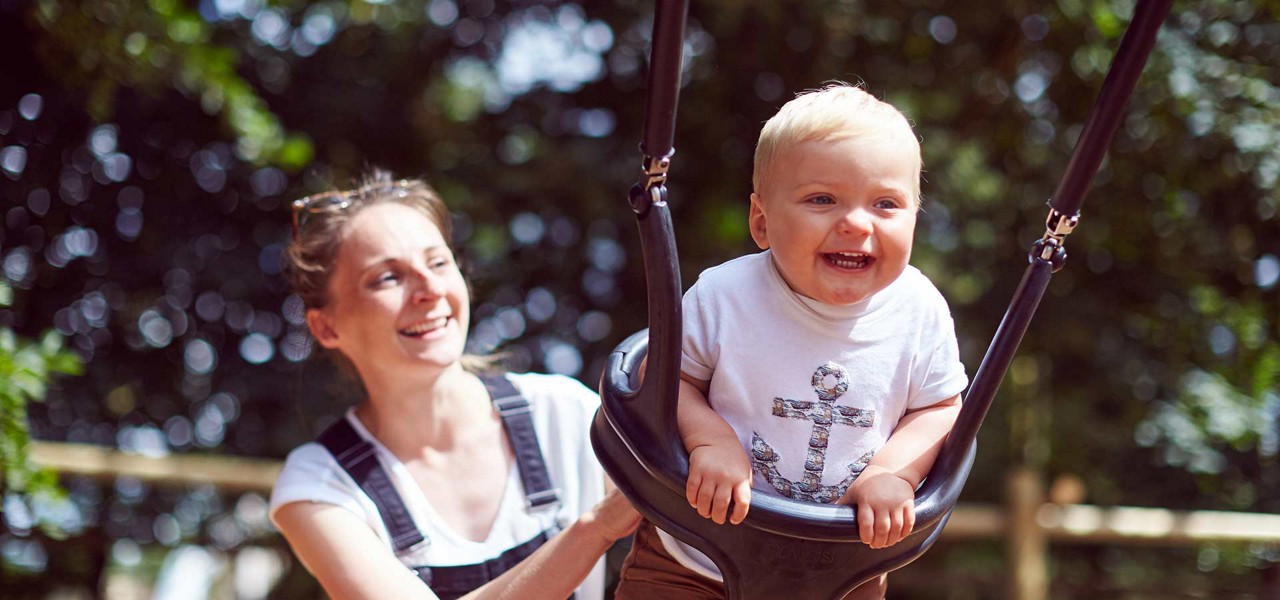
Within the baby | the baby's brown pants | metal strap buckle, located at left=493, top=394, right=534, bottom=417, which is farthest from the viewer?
metal strap buckle, located at left=493, top=394, right=534, bottom=417

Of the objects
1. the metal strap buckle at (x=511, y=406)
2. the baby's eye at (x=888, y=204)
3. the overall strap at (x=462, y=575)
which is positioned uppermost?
the baby's eye at (x=888, y=204)

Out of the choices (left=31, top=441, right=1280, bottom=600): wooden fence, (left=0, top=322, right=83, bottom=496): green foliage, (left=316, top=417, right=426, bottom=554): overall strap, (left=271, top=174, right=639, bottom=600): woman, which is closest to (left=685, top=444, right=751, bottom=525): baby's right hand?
(left=271, top=174, right=639, bottom=600): woman

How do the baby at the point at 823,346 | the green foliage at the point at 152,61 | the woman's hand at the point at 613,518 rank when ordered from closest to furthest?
the baby at the point at 823,346 → the woman's hand at the point at 613,518 → the green foliage at the point at 152,61

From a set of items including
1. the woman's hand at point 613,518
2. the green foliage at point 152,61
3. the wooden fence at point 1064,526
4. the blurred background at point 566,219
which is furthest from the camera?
the wooden fence at point 1064,526

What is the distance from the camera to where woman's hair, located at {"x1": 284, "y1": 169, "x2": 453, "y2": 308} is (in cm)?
202

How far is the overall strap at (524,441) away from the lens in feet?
6.08

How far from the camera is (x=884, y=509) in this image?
3.67 ft

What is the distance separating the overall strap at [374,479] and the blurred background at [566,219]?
4.11ft

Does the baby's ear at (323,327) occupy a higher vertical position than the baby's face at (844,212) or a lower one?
lower

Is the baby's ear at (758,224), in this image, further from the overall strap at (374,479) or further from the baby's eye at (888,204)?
the overall strap at (374,479)

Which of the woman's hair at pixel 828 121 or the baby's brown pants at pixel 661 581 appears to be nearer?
the woman's hair at pixel 828 121

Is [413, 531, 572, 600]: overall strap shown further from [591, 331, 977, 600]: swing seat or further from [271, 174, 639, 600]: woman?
[591, 331, 977, 600]: swing seat

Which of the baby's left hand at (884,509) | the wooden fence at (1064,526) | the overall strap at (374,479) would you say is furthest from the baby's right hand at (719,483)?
the wooden fence at (1064,526)

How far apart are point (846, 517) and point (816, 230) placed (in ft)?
0.88
